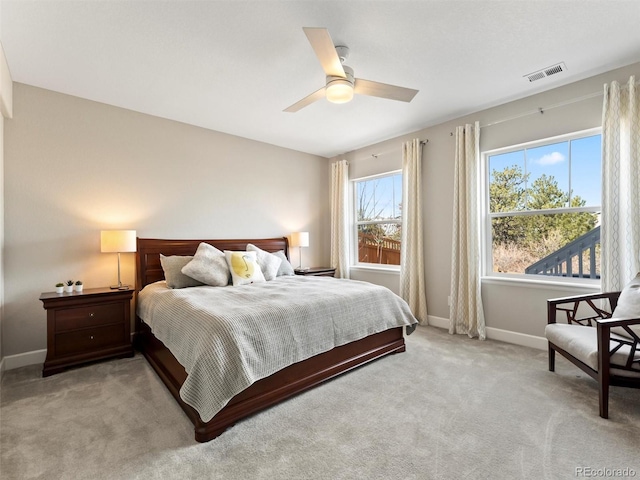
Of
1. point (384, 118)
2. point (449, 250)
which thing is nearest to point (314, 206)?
point (384, 118)

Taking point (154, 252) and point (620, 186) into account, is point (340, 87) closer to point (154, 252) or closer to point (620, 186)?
point (620, 186)

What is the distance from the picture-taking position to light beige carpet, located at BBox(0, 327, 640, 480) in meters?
1.61

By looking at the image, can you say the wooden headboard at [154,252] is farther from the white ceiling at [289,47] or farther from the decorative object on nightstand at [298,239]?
the white ceiling at [289,47]

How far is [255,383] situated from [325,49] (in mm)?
2302

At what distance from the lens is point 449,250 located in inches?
160

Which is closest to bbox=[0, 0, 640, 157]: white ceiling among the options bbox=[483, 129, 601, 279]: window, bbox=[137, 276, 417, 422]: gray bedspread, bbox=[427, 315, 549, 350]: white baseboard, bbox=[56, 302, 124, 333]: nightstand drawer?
bbox=[483, 129, 601, 279]: window

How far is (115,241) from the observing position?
125 inches

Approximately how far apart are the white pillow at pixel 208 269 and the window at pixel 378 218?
2615 mm

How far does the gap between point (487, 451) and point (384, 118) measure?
3615mm

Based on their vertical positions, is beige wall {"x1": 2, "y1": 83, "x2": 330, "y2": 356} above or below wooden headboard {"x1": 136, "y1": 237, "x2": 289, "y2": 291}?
above

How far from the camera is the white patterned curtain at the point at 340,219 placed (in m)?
5.36

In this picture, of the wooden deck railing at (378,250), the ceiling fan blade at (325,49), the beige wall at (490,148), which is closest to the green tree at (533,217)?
the beige wall at (490,148)

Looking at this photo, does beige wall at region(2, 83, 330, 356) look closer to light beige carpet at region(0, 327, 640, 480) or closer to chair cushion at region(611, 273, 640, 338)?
light beige carpet at region(0, 327, 640, 480)

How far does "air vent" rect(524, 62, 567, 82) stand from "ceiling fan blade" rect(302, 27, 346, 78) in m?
1.99
